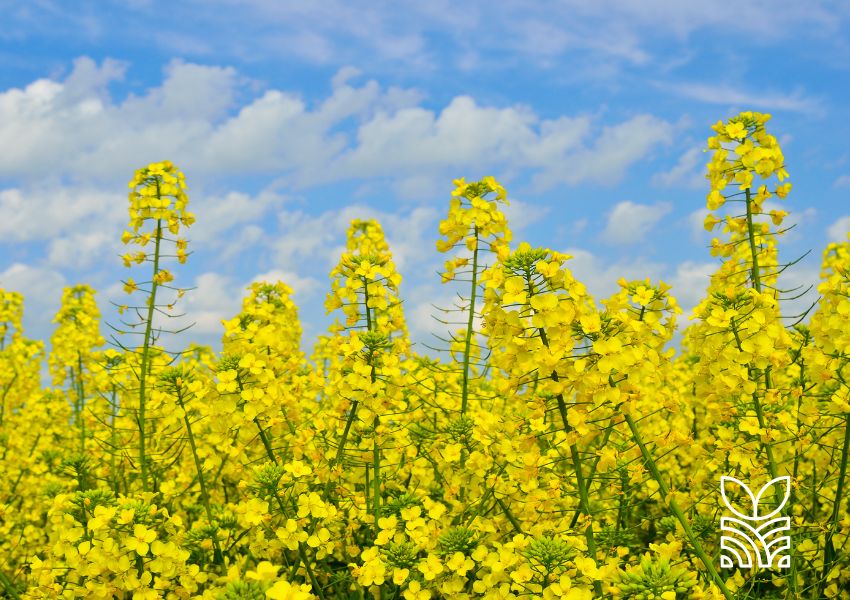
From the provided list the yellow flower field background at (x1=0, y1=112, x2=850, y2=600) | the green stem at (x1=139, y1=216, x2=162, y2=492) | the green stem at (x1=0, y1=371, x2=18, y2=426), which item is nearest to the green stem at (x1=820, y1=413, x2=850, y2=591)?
the yellow flower field background at (x1=0, y1=112, x2=850, y2=600)

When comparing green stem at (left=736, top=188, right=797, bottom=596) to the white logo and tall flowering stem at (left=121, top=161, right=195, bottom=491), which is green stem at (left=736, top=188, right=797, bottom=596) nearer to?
Answer: the white logo

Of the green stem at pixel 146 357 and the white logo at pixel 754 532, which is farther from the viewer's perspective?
the green stem at pixel 146 357

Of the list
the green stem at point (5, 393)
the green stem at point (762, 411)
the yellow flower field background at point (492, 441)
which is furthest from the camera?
the green stem at point (5, 393)

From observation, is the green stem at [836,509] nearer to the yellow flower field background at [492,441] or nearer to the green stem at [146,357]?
the yellow flower field background at [492,441]

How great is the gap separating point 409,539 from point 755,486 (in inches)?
99.8

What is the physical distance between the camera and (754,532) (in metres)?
4.79

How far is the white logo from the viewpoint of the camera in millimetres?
4795

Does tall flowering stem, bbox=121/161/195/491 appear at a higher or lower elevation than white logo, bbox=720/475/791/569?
higher

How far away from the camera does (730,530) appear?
Answer: 4.97 meters

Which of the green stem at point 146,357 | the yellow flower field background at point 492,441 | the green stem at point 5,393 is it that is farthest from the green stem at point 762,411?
the green stem at point 5,393

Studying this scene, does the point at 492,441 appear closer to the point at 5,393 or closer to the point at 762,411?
the point at 762,411

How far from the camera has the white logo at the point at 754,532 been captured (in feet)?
15.7

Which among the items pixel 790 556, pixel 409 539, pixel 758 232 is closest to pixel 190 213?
pixel 409 539

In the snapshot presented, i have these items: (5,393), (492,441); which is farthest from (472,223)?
(5,393)
